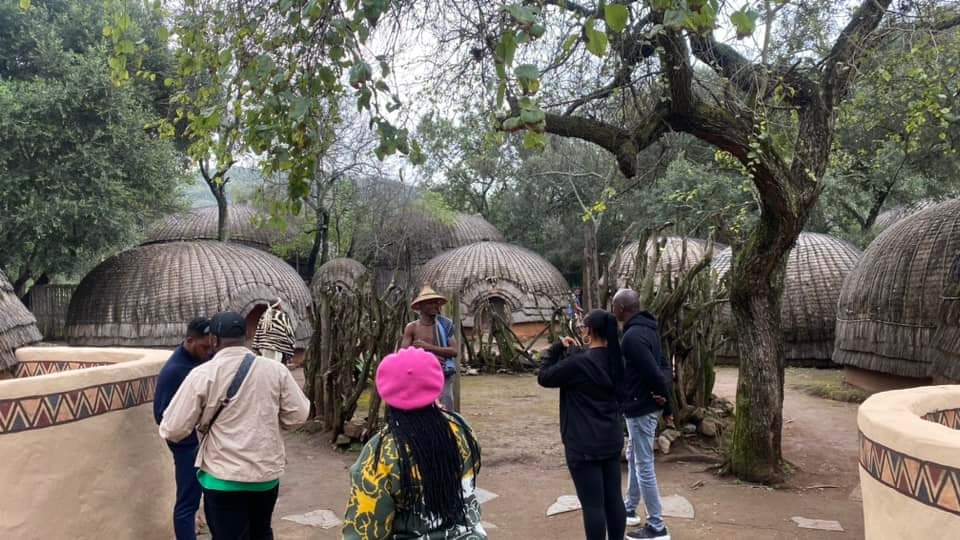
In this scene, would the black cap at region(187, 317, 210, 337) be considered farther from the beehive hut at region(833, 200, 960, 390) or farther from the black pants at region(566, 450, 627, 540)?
the beehive hut at region(833, 200, 960, 390)

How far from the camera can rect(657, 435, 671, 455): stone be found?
7094mm

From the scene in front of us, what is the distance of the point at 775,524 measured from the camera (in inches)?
203

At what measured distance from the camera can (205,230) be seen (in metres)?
22.5

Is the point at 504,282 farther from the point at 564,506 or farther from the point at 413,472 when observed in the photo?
the point at 413,472

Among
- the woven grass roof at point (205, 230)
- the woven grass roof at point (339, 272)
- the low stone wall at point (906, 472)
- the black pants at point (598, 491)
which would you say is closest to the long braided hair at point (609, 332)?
the black pants at point (598, 491)

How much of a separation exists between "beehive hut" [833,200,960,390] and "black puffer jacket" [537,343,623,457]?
729 centimetres

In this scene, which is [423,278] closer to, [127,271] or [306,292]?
[306,292]

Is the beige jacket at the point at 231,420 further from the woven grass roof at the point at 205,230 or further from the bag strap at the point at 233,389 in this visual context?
the woven grass roof at the point at 205,230

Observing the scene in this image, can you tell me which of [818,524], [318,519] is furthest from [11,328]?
[818,524]

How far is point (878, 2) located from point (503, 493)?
5.22 m

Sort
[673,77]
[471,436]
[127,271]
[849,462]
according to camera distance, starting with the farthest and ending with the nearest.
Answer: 1. [127,271]
2. [849,462]
3. [673,77]
4. [471,436]

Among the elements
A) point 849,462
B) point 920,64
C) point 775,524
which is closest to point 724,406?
point 849,462

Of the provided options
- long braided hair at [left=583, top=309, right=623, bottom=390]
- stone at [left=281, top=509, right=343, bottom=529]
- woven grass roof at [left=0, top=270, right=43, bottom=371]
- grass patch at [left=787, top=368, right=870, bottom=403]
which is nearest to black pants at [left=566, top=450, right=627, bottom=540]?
long braided hair at [left=583, top=309, right=623, bottom=390]

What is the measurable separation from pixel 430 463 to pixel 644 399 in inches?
104
